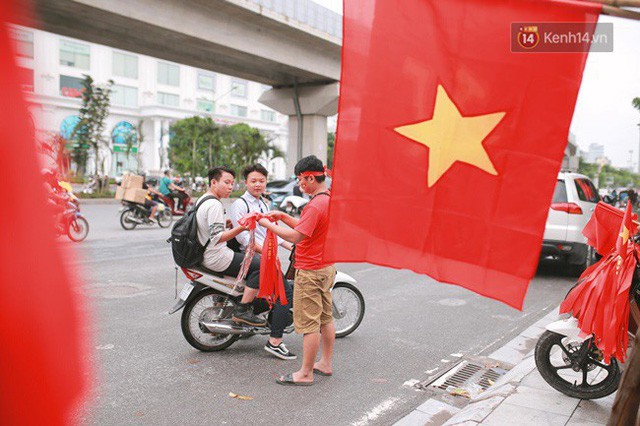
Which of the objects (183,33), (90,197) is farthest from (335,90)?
(90,197)

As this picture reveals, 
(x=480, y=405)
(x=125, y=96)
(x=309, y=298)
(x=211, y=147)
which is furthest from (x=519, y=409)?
(x=125, y=96)

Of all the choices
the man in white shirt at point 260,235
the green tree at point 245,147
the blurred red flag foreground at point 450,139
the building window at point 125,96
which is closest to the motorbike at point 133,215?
the man in white shirt at point 260,235

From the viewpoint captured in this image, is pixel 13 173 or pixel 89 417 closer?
pixel 13 173

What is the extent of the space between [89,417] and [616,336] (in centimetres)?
348

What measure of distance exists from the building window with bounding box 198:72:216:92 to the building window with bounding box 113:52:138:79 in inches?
353

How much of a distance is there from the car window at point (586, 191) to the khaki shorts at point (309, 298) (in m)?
6.66

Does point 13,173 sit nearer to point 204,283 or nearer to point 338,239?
point 338,239

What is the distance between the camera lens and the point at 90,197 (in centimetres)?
2719

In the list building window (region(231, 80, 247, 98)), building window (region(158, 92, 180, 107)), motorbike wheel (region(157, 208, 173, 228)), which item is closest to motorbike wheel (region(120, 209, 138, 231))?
motorbike wheel (region(157, 208, 173, 228))

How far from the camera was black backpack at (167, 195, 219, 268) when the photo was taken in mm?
4863

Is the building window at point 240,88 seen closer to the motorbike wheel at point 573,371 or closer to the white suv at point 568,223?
the white suv at point 568,223

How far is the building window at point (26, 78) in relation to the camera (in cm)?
102

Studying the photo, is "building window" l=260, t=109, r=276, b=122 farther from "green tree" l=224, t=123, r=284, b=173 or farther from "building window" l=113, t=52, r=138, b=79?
"green tree" l=224, t=123, r=284, b=173

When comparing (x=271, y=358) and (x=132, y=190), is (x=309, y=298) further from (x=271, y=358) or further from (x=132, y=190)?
(x=132, y=190)
